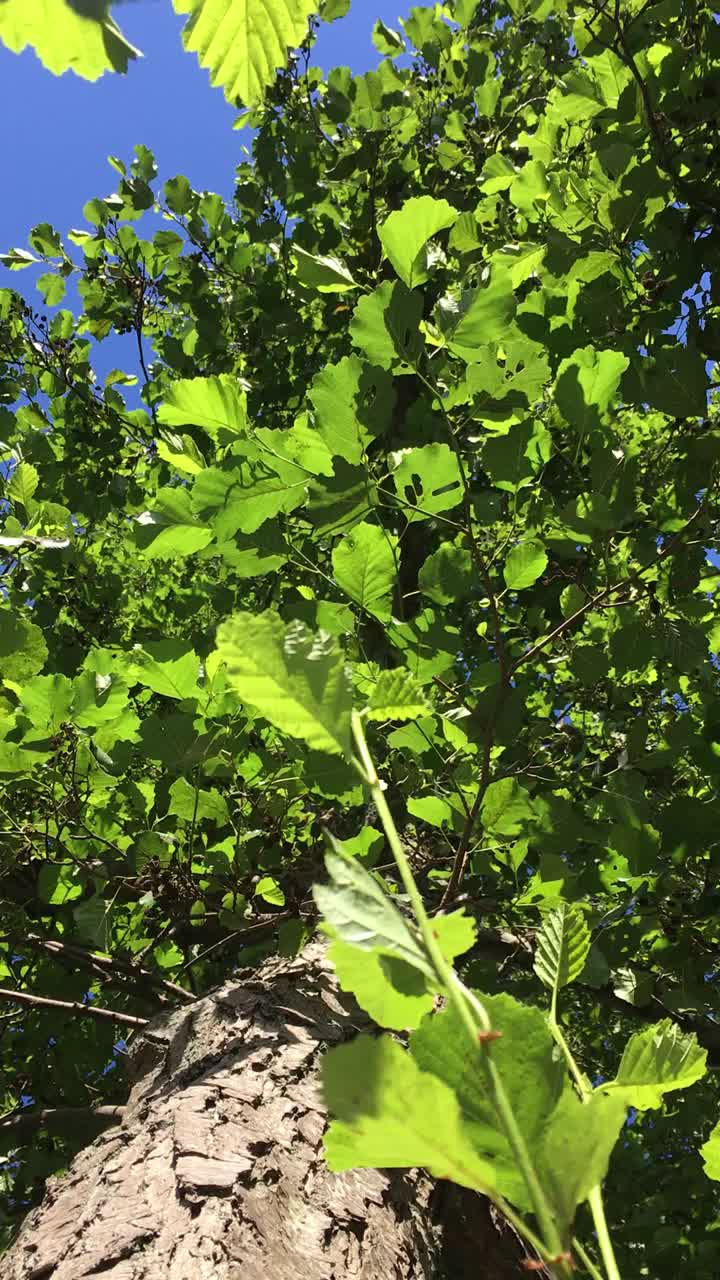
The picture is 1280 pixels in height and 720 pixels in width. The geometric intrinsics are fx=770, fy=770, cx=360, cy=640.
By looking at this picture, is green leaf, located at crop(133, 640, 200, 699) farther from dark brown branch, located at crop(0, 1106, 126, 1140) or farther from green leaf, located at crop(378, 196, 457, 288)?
dark brown branch, located at crop(0, 1106, 126, 1140)

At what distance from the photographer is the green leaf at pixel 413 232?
0.92 meters

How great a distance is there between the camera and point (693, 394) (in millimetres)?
1377

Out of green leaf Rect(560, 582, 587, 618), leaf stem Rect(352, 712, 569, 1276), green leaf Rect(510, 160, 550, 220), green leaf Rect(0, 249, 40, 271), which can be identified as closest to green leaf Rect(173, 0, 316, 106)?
leaf stem Rect(352, 712, 569, 1276)

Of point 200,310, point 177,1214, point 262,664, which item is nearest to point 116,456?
point 200,310

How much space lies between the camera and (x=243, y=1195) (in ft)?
3.35

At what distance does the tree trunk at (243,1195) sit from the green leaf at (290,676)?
2.64 feet

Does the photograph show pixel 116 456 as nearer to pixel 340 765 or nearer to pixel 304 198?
pixel 304 198

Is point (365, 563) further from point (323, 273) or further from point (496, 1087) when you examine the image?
point (496, 1087)

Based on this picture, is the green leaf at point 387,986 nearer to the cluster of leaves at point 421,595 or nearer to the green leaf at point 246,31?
the cluster of leaves at point 421,595

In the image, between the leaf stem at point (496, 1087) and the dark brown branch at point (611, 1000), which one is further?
the dark brown branch at point (611, 1000)

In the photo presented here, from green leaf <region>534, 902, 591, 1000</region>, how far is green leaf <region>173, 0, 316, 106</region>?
791mm

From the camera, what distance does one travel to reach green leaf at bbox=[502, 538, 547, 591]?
129 cm


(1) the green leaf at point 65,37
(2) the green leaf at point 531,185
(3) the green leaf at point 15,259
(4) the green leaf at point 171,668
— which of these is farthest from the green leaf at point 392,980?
(3) the green leaf at point 15,259

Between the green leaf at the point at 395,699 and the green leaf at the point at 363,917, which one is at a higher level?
the green leaf at the point at 395,699
